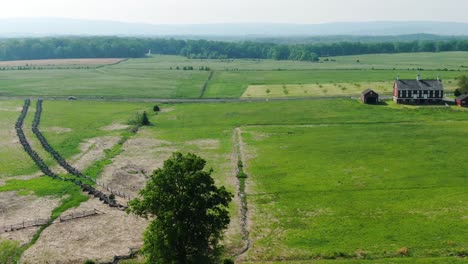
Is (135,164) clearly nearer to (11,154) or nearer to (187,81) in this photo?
(11,154)

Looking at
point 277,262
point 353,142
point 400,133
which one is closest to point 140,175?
point 277,262

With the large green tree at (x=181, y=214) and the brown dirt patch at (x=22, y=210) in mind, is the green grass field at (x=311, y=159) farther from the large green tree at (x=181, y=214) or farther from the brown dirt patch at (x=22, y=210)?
the large green tree at (x=181, y=214)

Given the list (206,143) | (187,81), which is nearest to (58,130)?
(206,143)

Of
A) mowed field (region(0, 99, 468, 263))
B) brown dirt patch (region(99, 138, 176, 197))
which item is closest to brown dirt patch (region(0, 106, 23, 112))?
mowed field (region(0, 99, 468, 263))

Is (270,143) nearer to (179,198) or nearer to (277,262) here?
(277,262)

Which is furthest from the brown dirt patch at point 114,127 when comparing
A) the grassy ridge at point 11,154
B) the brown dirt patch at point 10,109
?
the brown dirt patch at point 10,109
